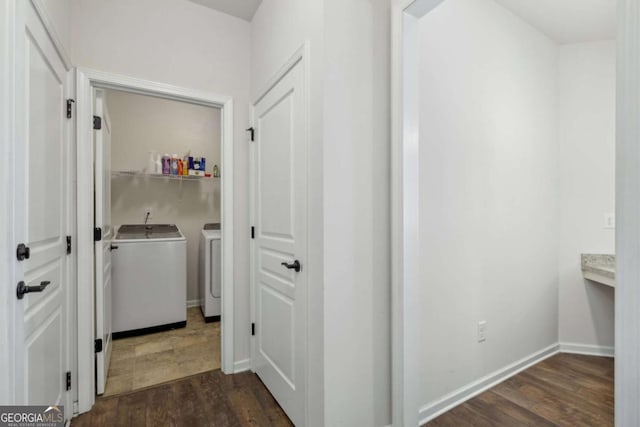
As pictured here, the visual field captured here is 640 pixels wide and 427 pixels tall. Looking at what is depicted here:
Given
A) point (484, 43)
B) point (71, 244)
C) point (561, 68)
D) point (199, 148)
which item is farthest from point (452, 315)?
point (199, 148)

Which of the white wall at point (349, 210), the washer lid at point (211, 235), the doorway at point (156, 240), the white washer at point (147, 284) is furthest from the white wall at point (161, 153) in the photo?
the white wall at point (349, 210)

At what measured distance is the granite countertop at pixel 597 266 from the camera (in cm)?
242

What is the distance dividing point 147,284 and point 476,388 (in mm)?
2996

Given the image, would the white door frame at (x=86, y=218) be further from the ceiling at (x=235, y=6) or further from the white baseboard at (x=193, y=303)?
the white baseboard at (x=193, y=303)

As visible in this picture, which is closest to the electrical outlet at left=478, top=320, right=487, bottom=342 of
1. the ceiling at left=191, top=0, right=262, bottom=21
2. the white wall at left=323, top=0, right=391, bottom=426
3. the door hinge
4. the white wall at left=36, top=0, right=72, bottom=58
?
the white wall at left=323, top=0, right=391, bottom=426

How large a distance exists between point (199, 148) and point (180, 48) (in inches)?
74.0

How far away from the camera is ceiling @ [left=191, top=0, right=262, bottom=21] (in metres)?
2.15

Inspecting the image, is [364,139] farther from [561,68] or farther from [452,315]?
[561,68]

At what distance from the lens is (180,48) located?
213 cm

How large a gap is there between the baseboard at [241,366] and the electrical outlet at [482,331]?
170 cm

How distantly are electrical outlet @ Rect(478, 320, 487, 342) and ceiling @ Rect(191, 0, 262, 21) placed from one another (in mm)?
2786

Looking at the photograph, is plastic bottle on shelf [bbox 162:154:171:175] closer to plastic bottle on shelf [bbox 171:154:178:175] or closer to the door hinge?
plastic bottle on shelf [bbox 171:154:178:175]

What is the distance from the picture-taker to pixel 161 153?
367 cm

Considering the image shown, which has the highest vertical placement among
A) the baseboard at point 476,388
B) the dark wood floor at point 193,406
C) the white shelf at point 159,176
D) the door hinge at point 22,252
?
the white shelf at point 159,176
